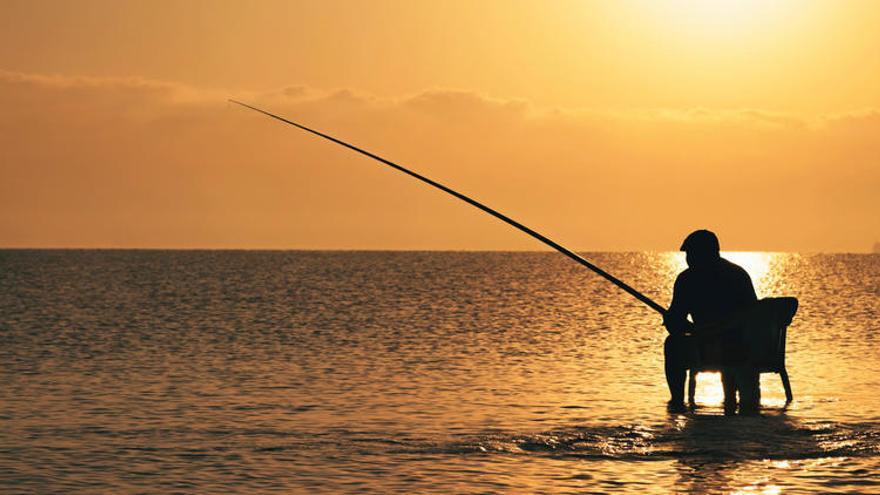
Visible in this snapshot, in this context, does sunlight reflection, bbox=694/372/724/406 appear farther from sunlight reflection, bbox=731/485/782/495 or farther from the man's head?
sunlight reflection, bbox=731/485/782/495

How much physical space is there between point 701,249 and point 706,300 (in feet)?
1.74

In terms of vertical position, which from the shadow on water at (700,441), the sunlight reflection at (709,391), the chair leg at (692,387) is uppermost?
the chair leg at (692,387)

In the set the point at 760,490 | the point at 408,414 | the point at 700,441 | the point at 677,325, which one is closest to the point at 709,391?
the point at 408,414

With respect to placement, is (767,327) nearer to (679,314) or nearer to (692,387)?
(679,314)

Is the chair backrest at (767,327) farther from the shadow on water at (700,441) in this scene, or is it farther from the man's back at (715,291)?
the shadow on water at (700,441)

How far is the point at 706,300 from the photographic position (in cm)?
1530

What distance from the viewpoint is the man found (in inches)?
598

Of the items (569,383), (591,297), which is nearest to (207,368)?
(569,383)

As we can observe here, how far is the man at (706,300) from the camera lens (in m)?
15.2

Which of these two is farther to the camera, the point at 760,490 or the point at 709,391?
the point at 709,391

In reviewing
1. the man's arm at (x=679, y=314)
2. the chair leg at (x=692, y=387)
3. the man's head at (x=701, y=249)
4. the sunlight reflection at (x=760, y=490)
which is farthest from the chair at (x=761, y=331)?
the sunlight reflection at (x=760, y=490)

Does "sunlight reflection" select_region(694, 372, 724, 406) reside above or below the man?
below

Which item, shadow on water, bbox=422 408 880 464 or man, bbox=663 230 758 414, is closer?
shadow on water, bbox=422 408 880 464

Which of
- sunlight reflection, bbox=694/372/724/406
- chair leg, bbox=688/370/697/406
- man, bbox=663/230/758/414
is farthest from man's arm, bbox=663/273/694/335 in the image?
sunlight reflection, bbox=694/372/724/406
